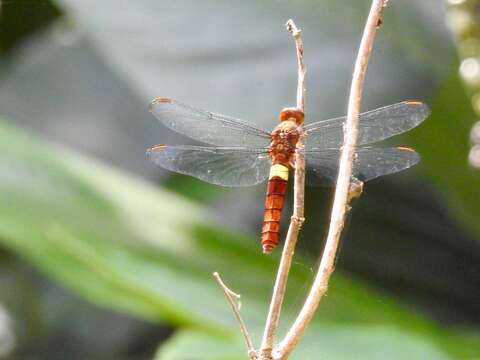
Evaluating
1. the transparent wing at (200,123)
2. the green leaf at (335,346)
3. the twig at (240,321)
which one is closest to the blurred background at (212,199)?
the green leaf at (335,346)

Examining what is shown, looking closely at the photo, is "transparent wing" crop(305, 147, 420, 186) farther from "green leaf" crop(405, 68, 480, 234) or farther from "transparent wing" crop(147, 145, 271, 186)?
"green leaf" crop(405, 68, 480, 234)

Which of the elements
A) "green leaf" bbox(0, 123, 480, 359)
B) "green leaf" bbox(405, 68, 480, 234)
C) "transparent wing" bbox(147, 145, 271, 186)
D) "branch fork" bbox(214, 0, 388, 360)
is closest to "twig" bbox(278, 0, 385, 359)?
"branch fork" bbox(214, 0, 388, 360)

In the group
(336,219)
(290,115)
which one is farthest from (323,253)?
(290,115)

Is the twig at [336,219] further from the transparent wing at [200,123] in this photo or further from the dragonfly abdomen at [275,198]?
the transparent wing at [200,123]

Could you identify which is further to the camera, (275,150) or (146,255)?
(146,255)

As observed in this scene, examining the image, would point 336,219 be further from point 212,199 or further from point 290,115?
point 212,199

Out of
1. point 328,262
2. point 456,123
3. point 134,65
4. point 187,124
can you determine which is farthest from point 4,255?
point 328,262

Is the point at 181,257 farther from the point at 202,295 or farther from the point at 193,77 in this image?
the point at 193,77
